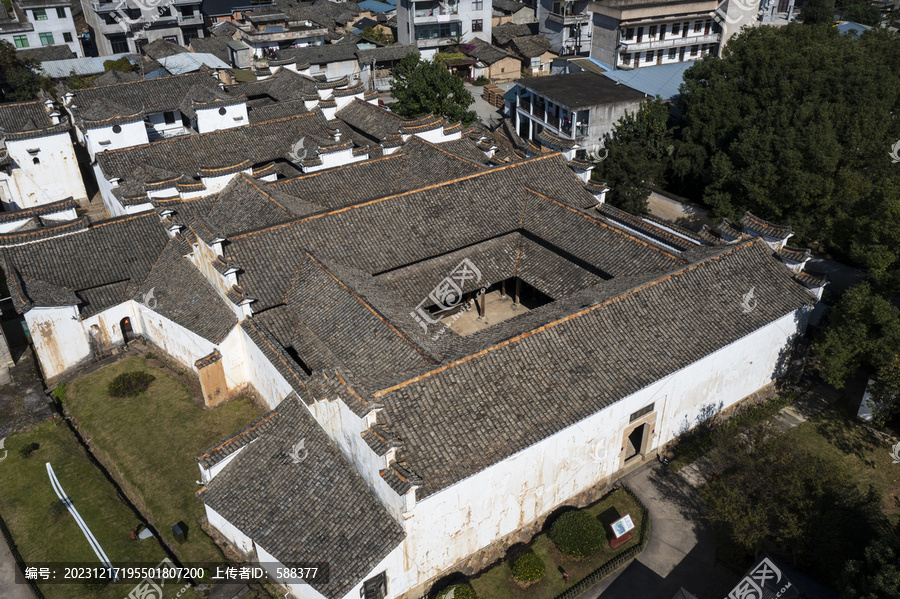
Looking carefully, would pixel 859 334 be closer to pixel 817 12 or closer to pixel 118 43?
pixel 817 12

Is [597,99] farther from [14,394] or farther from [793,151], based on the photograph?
[14,394]

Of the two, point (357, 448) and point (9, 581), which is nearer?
point (357, 448)

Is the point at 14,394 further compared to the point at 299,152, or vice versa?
the point at 299,152

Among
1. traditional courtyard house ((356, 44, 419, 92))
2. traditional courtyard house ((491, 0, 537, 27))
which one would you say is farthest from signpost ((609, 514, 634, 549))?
traditional courtyard house ((491, 0, 537, 27))

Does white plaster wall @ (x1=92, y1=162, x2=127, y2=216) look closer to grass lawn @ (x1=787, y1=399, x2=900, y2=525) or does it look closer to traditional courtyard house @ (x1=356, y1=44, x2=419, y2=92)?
traditional courtyard house @ (x1=356, y1=44, x2=419, y2=92)

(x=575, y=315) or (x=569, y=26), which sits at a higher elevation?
(x=569, y=26)

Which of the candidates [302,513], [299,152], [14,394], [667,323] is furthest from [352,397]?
[299,152]
